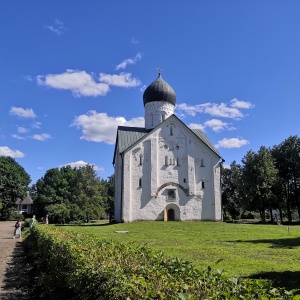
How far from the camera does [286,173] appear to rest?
2015 inches

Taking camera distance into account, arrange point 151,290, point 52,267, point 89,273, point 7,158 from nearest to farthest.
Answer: point 151,290
point 89,273
point 52,267
point 7,158

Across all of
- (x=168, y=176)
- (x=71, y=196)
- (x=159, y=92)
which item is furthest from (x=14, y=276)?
(x=71, y=196)

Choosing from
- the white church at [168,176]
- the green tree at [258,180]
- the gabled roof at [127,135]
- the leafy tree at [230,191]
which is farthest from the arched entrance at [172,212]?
the leafy tree at [230,191]

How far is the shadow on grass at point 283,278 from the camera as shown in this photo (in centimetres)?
806

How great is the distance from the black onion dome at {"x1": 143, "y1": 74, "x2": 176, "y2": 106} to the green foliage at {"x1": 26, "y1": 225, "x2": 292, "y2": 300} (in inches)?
1350

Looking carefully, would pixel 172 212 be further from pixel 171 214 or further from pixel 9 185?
pixel 9 185

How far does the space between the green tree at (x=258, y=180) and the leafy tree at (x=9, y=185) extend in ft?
134

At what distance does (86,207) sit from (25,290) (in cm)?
3957

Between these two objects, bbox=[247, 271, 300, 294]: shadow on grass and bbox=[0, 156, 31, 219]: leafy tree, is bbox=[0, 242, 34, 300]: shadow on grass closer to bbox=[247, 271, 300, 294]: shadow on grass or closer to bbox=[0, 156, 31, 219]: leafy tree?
bbox=[247, 271, 300, 294]: shadow on grass

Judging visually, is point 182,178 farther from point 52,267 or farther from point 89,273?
point 89,273

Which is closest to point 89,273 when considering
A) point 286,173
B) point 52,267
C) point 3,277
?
point 52,267

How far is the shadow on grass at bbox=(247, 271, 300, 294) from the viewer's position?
8.06 m

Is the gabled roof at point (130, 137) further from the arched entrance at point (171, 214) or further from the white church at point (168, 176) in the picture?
the arched entrance at point (171, 214)

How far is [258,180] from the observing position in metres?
45.3
